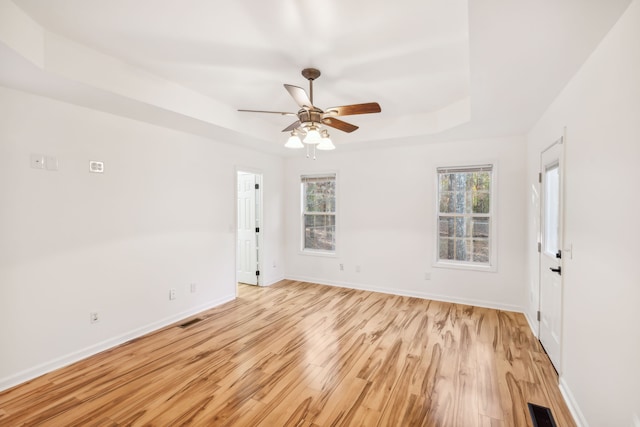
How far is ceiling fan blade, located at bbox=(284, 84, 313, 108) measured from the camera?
233 cm

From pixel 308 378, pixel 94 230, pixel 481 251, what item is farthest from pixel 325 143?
pixel 481 251

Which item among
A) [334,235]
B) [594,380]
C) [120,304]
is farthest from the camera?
[334,235]

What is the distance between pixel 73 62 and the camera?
2.34m

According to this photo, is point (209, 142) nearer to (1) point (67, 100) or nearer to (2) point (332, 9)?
(1) point (67, 100)

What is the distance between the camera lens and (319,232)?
5.70m

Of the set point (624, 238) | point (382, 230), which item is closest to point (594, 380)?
point (624, 238)

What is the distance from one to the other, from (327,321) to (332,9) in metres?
3.28

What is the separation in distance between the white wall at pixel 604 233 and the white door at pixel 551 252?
9.1 inches

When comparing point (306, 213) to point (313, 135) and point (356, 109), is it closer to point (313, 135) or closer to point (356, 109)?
point (313, 135)

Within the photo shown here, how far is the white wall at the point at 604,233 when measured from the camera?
1434 mm

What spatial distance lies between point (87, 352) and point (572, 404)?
4.17m

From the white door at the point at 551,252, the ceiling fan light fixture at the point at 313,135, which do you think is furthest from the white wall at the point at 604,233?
the ceiling fan light fixture at the point at 313,135

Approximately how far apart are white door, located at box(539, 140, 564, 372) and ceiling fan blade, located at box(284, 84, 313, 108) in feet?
7.11

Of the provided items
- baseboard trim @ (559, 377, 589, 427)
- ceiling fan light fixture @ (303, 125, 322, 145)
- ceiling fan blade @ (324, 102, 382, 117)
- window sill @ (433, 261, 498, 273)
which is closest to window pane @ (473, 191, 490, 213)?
window sill @ (433, 261, 498, 273)
